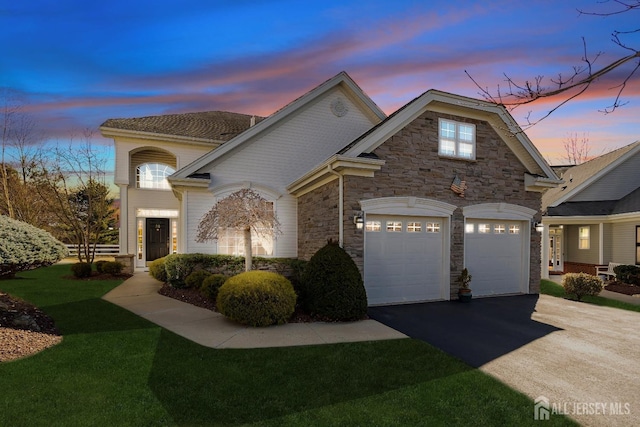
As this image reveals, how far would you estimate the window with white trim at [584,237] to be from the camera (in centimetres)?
1850

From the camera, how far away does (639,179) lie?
18703 mm

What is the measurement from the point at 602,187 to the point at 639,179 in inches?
83.0

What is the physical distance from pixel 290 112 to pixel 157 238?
9.91 m

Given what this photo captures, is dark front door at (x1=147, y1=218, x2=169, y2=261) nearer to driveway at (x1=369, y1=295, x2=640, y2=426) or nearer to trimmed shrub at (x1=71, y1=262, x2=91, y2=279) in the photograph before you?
trimmed shrub at (x1=71, y1=262, x2=91, y2=279)

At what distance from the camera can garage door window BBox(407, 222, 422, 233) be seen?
10.7m

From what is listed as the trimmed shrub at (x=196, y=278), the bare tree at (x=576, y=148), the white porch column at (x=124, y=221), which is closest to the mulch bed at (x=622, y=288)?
the trimmed shrub at (x=196, y=278)

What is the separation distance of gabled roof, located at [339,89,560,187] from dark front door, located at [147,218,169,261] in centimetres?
1207

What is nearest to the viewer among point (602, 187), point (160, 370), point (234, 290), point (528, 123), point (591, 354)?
point (528, 123)

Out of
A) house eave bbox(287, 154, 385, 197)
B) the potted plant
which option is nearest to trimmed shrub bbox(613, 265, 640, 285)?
the potted plant

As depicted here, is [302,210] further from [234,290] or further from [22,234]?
[22,234]

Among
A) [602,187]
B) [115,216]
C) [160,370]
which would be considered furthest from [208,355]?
[115,216]

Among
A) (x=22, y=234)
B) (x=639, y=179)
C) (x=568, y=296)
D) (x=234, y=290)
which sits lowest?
(x=568, y=296)

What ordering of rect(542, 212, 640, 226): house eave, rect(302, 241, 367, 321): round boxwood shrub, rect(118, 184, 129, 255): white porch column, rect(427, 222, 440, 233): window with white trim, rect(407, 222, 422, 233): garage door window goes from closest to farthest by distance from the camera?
1. rect(302, 241, 367, 321): round boxwood shrub
2. rect(407, 222, 422, 233): garage door window
3. rect(427, 222, 440, 233): window with white trim
4. rect(542, 212, 640, 226): house eave
5. rect(118, 184, 129, 255): white porch column

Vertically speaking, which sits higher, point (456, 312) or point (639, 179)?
point (639, 179)
